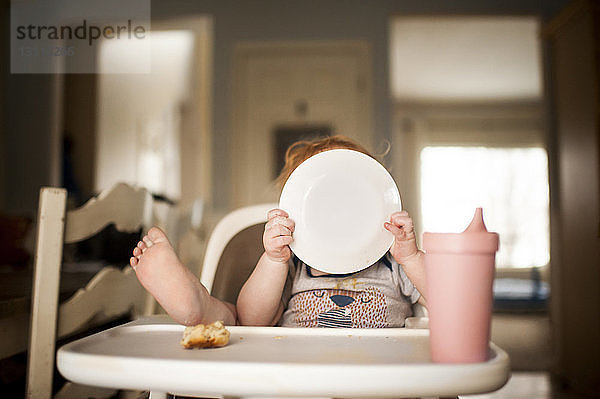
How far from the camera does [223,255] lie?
112 cm

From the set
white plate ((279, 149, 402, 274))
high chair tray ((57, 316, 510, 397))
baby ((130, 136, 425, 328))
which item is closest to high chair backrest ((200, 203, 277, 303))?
baby ((130, 136, 425, 328))

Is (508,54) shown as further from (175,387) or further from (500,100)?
(175,387)

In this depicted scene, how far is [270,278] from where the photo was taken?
0.87 metres

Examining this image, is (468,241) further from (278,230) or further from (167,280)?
(167,280)

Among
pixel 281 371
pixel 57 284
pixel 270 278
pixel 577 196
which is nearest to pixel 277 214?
pixel 270 278

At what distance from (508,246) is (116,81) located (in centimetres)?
587

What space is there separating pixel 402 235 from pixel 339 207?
10 centimetres

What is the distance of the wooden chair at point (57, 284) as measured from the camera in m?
0.96

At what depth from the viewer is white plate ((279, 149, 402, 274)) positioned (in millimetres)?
788

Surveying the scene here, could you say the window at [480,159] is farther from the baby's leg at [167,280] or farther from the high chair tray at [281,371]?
the high chair tray at [281,371]

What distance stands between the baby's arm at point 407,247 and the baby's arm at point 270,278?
0.15 m

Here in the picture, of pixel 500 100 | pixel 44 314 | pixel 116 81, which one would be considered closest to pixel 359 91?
pixel 116 81

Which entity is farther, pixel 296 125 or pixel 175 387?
pixel 296 125

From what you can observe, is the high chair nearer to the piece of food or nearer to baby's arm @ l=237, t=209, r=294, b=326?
baby's arm @ l=237, t=209, r=294, b=326
